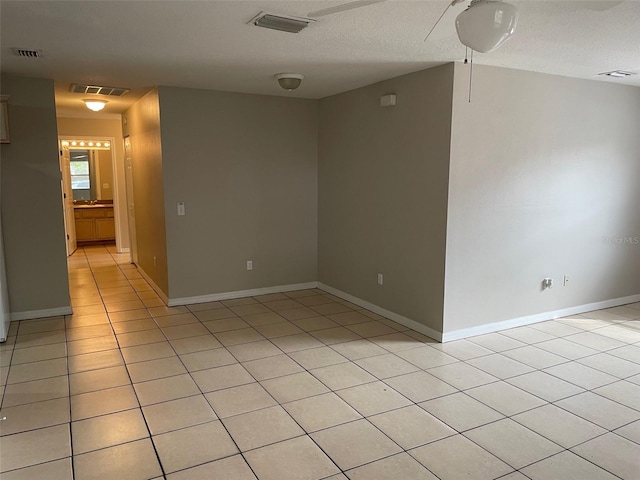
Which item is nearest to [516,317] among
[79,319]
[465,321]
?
[465,321]

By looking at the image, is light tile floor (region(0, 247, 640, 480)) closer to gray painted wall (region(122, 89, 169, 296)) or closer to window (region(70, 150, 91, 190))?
gray painted wall (region(122, 89, 169, 296))

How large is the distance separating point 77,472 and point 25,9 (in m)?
2.45

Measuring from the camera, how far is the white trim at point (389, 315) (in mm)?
4055

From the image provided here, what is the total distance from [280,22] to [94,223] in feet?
25.5

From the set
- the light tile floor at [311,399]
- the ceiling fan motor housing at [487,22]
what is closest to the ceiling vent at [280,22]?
the ceiling fan motor housing at [487,22]

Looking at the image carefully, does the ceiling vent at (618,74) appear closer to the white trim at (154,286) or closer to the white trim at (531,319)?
the white trim at (531,319)

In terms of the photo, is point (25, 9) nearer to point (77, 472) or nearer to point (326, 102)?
point (77, 472)

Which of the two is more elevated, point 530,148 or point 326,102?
point 326,102

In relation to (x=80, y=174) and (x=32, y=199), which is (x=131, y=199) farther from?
(x=80, y=174)

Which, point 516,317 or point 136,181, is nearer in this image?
point 516,317

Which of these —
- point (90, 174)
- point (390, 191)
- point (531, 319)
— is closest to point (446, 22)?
point (390, 191)

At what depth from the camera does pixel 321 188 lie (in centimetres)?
570

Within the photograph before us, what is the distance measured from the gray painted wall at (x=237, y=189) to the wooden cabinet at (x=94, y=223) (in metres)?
4.96

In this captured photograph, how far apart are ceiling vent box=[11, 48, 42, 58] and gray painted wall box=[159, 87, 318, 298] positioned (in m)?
1.39
